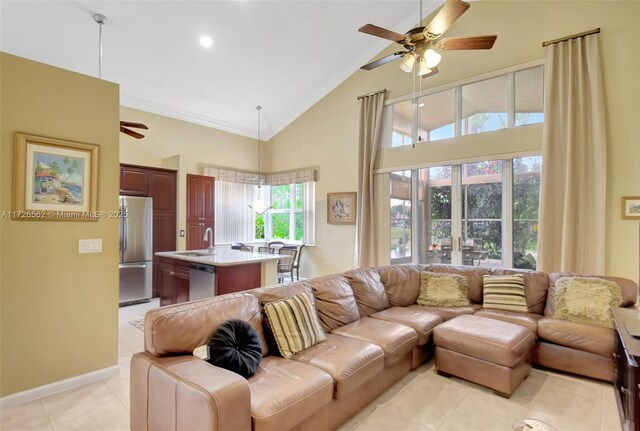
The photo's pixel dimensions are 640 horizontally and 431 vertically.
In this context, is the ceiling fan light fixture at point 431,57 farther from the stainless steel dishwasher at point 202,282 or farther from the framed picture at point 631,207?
the stainless steel dishwasher at point 202,282

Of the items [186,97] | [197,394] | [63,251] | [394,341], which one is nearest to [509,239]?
A: [394,341]

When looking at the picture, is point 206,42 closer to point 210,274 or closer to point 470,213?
point 210,274

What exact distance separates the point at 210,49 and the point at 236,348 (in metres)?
4.67

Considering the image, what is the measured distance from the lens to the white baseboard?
7.79 feet

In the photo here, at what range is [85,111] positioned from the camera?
2.76 metres

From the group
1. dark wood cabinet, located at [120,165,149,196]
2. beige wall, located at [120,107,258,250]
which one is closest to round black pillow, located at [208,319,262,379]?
dark wood cabinet, located at [120,165,149,196]

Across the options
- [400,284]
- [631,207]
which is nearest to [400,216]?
[400,284]

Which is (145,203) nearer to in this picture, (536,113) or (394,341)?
(394,341)

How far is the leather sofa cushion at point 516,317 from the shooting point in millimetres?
2951

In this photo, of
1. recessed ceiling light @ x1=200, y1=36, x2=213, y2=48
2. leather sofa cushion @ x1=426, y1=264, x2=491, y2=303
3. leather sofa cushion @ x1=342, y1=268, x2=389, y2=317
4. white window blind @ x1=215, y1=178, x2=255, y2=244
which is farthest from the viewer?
white window blind @ x1=215, y1=178, x2=255, y2=244

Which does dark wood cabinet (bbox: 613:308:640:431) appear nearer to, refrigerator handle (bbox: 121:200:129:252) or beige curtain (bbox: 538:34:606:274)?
beige curtain (bbox: 538:34:606:274)

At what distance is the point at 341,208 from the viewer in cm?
627

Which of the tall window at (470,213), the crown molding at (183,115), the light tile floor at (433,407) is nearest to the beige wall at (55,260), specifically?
the light tile floor at (433,407)

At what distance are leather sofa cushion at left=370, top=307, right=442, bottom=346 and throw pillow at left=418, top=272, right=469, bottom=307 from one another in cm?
28
